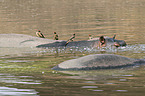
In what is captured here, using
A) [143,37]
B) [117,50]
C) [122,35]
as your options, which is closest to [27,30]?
[122,35]

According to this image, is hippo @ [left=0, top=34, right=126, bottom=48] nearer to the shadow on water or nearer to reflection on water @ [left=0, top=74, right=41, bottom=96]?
the shadow on water

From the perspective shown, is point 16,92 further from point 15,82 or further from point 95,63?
point 95,63

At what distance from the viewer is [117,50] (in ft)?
76.6

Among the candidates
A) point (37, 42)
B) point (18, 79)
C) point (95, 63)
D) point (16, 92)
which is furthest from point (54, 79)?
point (37, 42)

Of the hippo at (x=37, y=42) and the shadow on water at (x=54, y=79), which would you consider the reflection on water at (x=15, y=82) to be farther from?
the hippo at (x=37, y=42)

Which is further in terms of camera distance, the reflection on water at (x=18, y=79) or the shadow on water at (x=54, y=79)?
the reflection on water at (x=18, y=79)

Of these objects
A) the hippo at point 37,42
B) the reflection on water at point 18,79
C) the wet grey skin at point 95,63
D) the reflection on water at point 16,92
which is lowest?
the reflection on water at point 16,92

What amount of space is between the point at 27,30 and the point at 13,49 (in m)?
11.4

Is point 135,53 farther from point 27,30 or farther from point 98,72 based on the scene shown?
point 27,30

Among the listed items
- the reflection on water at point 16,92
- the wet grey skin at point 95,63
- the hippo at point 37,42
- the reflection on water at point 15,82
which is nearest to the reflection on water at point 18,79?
the reflection on water at point 15,82

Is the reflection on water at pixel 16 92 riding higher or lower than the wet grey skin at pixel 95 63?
lower

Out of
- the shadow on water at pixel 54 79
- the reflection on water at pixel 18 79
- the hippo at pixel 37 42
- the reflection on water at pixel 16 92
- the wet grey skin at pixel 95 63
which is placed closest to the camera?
the reflection on water at pixel 16 92

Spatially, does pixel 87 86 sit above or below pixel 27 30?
below

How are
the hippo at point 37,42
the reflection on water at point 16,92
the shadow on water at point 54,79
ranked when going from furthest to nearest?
the hippo at point 37,42, the shadow on water at point 54,79, the reflection on water at point 16,92
